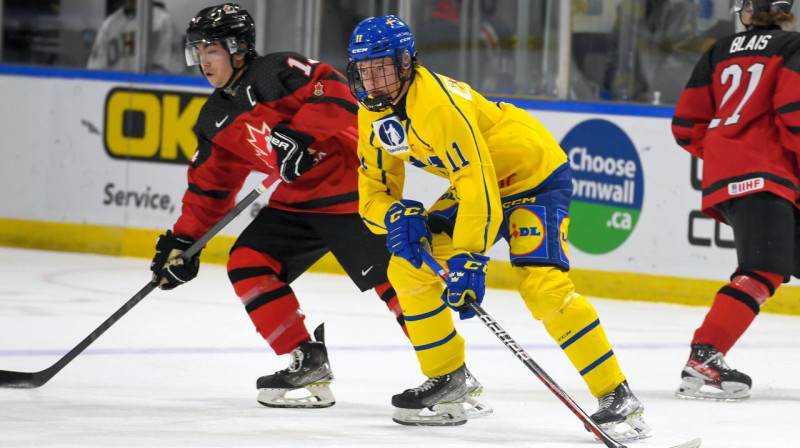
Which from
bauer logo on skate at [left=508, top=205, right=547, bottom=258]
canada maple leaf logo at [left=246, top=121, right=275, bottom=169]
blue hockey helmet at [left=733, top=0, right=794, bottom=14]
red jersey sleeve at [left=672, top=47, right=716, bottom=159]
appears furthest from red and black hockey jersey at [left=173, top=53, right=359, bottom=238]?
blue hockey helmet at [left=733, top=0, right=794, bottom=14]

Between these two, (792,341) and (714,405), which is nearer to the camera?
(714,405)

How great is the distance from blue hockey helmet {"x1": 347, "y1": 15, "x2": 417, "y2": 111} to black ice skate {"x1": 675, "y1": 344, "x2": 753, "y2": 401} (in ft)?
4.53

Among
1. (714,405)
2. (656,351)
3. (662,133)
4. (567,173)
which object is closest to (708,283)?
(662,133)

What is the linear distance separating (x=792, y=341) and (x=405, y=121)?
2575mm

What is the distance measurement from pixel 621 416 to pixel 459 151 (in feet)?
2.44

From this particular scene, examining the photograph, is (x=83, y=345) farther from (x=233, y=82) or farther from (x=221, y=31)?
(x=221, y=31)

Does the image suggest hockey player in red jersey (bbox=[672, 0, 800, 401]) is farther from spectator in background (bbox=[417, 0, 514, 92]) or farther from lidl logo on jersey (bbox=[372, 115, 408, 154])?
spectator in background (bbox=[417, 0, 514, 92])

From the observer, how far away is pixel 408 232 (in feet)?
10.8

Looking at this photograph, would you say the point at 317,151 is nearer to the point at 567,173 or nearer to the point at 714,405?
the point at 567,173

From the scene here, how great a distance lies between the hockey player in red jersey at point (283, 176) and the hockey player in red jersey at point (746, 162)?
1003mm

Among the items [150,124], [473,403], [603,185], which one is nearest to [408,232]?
[473,403]

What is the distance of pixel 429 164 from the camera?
3.38 metres

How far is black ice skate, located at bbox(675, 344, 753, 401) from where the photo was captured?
401 centimetres

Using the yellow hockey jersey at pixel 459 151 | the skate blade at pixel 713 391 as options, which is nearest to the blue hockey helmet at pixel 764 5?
the yellow hockey jersey at pixel 459 151
